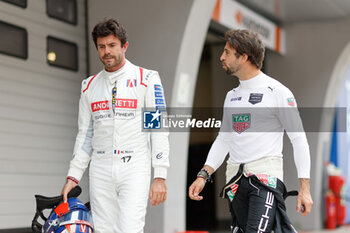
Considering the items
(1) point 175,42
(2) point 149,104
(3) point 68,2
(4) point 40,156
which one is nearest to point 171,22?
(1) point 175,42

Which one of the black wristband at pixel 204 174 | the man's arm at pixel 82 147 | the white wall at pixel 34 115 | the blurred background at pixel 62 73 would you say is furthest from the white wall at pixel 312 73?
the man's arm at pixel 82 147

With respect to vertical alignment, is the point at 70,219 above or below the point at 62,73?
below

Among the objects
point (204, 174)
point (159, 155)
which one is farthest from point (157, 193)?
point (204, 174)

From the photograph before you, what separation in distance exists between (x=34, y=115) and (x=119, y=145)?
3.52 meters

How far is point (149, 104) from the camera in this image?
417cm

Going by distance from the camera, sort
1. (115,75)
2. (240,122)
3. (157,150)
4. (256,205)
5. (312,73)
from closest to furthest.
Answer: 1. (256,205)
2. (240,122)
3. (157,150)
4. (115,75)
5. (312,73)

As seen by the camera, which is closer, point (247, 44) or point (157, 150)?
point (247, 44)

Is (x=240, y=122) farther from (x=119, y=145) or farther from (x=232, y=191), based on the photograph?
(x=119, y=145)

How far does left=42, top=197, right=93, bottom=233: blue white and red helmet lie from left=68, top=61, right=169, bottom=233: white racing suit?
11 centimetres

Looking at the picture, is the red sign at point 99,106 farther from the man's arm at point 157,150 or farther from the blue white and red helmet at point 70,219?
the blue white and red helmet at point 70,219

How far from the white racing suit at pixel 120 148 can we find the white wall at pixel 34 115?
2.89 meters

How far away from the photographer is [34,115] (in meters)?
7.30

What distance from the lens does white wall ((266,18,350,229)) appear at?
1212 cm

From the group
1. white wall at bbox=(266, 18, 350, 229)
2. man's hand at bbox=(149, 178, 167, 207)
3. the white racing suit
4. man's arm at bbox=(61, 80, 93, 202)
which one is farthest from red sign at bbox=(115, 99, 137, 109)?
white wall at bbox=(266, 18, 350, 229)
